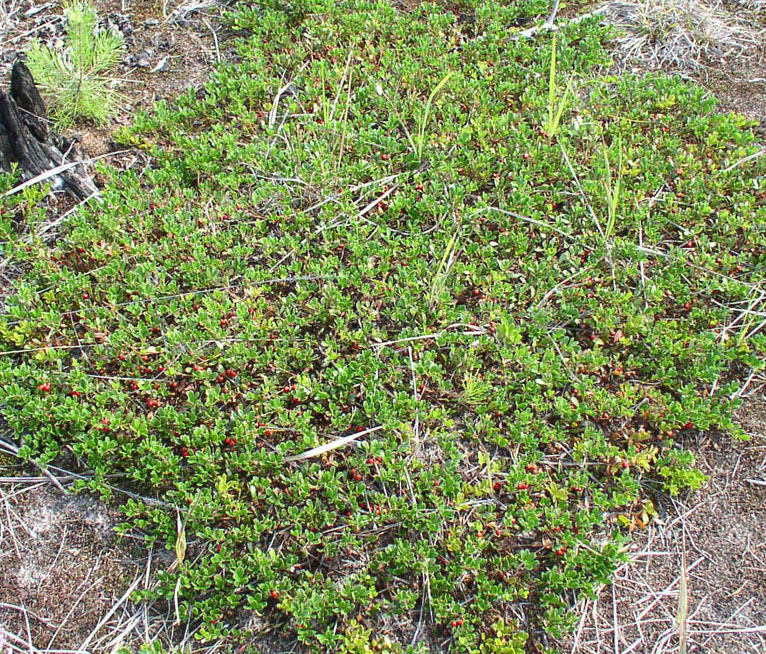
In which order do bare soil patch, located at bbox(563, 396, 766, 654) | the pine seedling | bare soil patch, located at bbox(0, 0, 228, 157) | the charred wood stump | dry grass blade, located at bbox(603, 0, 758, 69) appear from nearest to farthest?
bare soil patch, located at bbox(563, 396, 766, 654) → the charred wood stump → the pine seedling → bare soil patch, located at bbox(0, 0, 228, 157) → dry grass blade, located at bbox(603, 0, 758, 69)

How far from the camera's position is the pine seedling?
15.7 feet

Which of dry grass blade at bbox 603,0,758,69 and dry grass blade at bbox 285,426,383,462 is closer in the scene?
dry grass blade at bbox 285,426,383,462

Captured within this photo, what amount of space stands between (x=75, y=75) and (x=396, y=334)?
3.04 meters

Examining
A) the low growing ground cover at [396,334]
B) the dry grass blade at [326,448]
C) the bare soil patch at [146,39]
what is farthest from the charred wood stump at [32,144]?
the dry grass blade at [326,448]

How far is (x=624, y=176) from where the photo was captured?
4359mm

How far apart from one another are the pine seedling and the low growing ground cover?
1.49ft

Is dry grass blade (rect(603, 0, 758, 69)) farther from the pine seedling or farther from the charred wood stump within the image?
the charred wood stump

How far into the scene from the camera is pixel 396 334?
379 centimetres

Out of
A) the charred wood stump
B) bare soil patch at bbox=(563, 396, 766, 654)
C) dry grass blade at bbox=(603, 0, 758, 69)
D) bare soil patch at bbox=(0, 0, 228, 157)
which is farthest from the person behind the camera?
dry grass blade at bbox=(603, 0, 758, 69)

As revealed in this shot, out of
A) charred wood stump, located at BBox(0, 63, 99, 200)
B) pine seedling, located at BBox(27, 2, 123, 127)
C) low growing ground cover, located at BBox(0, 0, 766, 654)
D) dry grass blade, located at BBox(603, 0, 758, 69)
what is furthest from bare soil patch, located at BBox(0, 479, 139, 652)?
dry grass blade, located at BBox(603, 0, 758, 69)

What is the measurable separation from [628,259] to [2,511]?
351 centimetres

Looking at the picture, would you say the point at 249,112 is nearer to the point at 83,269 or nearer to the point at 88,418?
the point at 83,269

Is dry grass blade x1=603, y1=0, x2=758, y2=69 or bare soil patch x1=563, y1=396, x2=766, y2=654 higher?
dry grass blade x1=603, y1=0, x2=758, y2=69

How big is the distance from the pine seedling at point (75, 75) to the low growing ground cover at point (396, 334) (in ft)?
1.49
